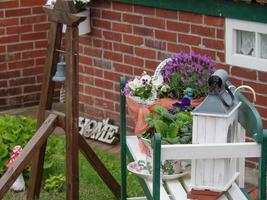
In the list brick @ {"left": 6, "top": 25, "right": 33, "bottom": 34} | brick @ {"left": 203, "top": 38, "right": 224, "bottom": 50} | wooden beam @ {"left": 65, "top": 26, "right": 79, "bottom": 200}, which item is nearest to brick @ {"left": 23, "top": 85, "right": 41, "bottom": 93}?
brick @ {"left": 6, "top": 25, "right": 33, "bottom": 34}

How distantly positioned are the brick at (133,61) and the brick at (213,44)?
0.81m

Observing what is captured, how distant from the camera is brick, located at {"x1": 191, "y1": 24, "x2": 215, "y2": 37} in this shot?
5.80 m

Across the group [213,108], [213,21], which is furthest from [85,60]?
[213,108]

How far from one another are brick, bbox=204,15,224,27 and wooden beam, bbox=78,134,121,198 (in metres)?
1.52

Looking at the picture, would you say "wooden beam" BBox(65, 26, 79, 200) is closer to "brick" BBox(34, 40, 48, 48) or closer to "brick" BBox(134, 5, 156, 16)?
"brick" BBox(134, 5, 156, 16)

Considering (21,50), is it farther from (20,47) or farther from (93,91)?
(93,91)

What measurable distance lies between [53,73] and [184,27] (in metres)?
1.63

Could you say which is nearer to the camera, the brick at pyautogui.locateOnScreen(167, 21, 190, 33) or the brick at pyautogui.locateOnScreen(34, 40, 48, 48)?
the brick at pyautogui.locateOnScreen(167, 21, 190, 33)

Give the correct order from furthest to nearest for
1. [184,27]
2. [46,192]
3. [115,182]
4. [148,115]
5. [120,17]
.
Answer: [120,17]
[184,27]
[46,192]
[115,182]
[148,115]

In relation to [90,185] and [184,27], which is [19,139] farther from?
[184,27]

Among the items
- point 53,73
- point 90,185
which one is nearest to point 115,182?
point 90,185

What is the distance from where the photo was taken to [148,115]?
12.8ft

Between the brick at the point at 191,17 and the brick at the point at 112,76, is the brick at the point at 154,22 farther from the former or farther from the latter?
the brick at the point at 112,76

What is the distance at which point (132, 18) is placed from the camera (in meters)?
6.51
